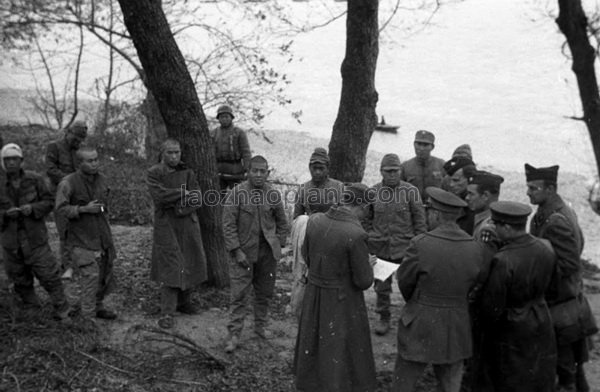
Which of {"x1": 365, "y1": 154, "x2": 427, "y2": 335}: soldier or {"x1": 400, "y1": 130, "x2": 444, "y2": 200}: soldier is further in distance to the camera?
{"x1": 400, "y1": 130, "x2": 444, "y2": 200}: soldier

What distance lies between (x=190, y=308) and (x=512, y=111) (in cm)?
1708

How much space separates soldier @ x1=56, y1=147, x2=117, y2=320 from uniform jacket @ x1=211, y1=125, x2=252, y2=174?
2723 millimetres

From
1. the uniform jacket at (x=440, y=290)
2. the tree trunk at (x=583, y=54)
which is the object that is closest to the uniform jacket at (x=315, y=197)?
the uniform jacket at (x=440, y=290)

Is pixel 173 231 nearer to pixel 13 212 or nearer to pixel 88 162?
pixel 88 162

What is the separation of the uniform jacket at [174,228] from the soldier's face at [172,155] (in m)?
0.08

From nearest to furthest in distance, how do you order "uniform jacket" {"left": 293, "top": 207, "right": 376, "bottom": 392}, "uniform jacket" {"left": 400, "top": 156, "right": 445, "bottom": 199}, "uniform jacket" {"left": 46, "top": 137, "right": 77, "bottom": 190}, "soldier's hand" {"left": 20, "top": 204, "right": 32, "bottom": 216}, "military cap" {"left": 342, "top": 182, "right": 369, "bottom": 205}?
1. "uniform jacket" {"left": 293, "top": 207, "right": 376, "bottom": 392}
2. "military cap" {"left": 342, "top": 182, "right": 369, "bottom": 205}
3. "soldier's hand" {"left": 20, "top": 204, "right": 32, "bottom": 216}
4. "uniform jacket" {"left": 46, "top": 137, "right": 77, "bottom": 190}
5. "uniform jacket" {"left": 400, "top": 156, "right": 445, "bottom": 199}

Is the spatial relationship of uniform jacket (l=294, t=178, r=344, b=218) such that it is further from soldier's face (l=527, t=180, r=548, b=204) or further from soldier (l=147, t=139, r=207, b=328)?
soldier's face (l=527, t=180, r=548, b=204)

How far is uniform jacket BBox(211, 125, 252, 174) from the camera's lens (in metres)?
8.52

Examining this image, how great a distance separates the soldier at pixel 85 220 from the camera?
577 cm

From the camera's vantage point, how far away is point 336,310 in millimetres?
4633

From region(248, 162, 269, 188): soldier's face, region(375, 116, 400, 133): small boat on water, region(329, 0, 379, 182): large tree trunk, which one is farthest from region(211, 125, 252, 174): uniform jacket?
region(375, 116, 400, 133): small boat on water

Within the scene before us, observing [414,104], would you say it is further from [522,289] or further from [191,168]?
[522,289]

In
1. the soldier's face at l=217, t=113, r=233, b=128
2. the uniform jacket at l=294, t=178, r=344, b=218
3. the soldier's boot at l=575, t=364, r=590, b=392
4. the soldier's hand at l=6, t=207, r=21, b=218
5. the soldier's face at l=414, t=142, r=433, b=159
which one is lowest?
the soldier's boot at l=575, t=364, r=590, b=392

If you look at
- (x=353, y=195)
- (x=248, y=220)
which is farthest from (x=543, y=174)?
(x=248, y=220)
